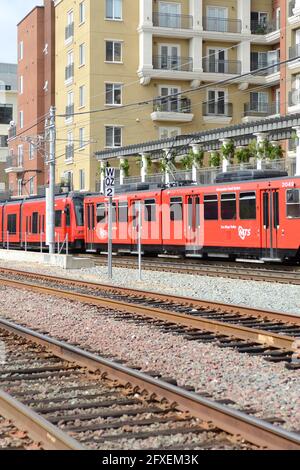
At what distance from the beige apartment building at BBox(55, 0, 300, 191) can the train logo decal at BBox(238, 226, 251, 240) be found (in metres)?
28.7

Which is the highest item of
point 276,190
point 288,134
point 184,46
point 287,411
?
point 184,46

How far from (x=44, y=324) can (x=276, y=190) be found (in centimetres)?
1372

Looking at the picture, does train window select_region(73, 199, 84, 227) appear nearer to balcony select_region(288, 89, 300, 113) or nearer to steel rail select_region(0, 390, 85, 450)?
balcony select_region(288, 89, 300, 113)

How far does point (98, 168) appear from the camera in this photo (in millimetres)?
56156

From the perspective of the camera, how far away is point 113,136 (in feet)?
189

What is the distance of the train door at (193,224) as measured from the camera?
2927 cm

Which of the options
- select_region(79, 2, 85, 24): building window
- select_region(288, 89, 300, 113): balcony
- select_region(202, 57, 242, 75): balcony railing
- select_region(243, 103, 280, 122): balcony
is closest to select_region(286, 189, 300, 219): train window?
select_region(288, 89, 300, 113): balcony

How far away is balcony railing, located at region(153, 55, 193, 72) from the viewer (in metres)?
57.8

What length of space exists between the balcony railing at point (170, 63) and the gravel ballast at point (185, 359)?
4491cm

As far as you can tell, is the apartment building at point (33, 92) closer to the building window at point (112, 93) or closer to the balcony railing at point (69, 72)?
the balcony railing at point (69, 72)

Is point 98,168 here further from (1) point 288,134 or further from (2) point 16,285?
(2) point 16,285

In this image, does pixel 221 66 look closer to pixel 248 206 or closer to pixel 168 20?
pixel 168 20

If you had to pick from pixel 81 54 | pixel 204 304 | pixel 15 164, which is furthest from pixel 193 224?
pixel 15 164
